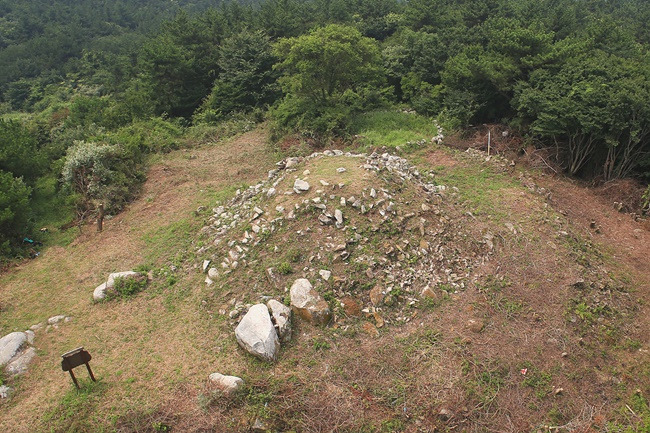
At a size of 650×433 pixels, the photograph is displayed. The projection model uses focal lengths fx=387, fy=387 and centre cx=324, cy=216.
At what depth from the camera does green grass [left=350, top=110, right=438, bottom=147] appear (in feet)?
54.6

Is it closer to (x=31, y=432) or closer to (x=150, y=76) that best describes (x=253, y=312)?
(x=31, y=432)

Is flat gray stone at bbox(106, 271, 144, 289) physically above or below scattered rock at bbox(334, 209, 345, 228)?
below

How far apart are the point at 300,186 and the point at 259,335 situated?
14.3 feet

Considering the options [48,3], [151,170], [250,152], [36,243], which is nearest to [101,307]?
[36,243]

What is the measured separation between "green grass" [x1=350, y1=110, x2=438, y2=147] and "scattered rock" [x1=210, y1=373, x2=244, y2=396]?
11741 millimetres

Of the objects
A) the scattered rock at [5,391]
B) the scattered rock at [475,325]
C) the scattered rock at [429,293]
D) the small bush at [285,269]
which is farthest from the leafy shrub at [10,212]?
the scattered rock at [475,325]

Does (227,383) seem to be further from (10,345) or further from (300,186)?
(300,186)

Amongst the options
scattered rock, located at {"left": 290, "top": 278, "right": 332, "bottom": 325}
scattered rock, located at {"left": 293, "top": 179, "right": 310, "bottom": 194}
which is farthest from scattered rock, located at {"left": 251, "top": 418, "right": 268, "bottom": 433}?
scattered rock, located at {"left": 293, "top": 179, "right": 310, "bottom": 194}

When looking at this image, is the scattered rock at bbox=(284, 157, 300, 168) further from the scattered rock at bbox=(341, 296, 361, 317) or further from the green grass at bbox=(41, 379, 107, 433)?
the green grass at bbox=(41, 379, 107, 433)

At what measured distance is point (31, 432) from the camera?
6.34 m

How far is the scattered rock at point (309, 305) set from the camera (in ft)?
25.6

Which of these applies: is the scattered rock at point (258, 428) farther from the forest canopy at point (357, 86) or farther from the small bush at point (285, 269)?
A: the forest canopy at point (357, 86)

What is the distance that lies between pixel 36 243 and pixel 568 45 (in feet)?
70.5

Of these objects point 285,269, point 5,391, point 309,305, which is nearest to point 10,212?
point 5,391
